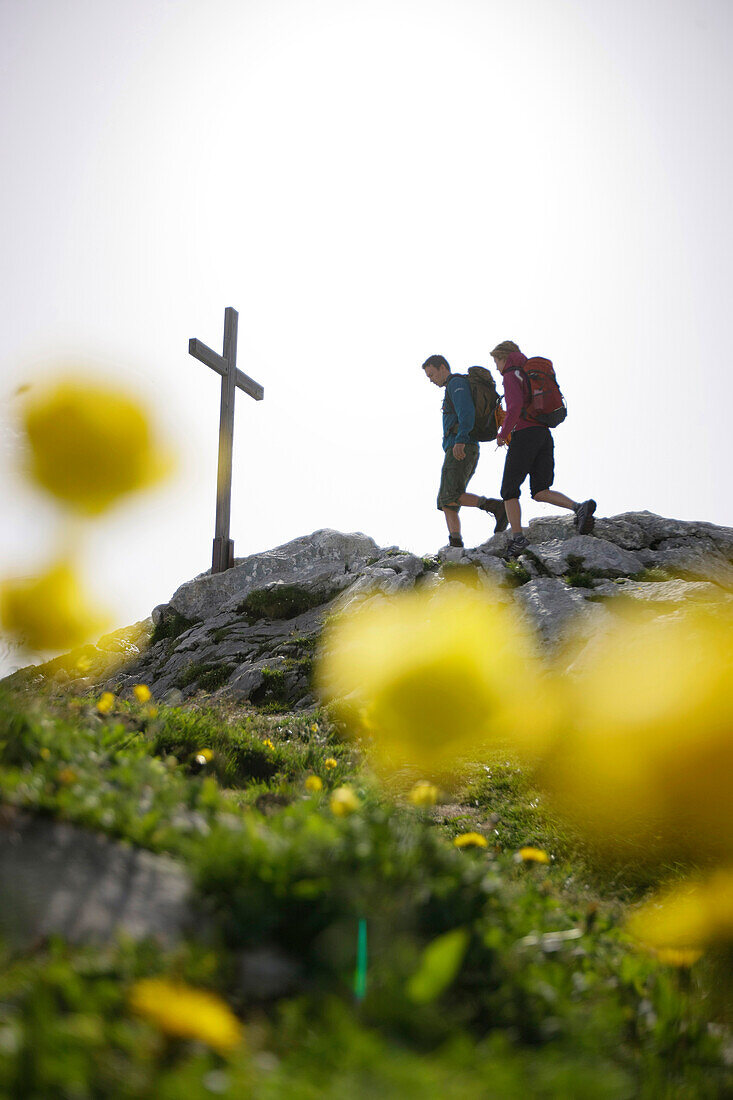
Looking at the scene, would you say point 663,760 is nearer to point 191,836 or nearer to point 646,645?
point 646,645

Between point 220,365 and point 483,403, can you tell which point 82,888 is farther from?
point 220,365

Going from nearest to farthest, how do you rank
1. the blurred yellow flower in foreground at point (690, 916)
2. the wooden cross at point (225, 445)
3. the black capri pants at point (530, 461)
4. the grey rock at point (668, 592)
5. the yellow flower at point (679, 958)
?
the yellow flower at point (679, 958) → the blurred yellow flower in foreground at point (690, 916) → the grey rock at point (668, 592) → the black capri pants at point (530, 461) → the wooden cross at point (225, 445)

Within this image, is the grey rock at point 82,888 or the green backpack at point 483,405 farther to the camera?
the green backpack at point 483,405

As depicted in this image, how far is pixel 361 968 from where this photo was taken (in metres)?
1.83

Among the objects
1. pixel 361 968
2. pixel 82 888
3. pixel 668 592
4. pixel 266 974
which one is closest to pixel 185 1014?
pixel 266 974

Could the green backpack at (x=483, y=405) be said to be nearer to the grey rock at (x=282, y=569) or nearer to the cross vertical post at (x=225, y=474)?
the grey rock at (x=282, y=569)

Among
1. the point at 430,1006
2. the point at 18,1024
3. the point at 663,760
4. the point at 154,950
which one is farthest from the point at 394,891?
the point at 663,760

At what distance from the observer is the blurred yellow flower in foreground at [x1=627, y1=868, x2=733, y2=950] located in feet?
10.7

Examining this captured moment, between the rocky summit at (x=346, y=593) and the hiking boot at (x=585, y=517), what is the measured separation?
138 mm

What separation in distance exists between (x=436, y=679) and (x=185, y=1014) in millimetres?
5884

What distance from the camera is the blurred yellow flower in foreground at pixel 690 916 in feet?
10.7

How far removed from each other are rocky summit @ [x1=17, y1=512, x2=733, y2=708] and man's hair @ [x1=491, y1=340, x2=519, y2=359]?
255 cm

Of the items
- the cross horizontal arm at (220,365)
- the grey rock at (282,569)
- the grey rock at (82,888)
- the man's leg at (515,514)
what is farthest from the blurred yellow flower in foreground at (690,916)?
the cross horizontal arm at (220,365)

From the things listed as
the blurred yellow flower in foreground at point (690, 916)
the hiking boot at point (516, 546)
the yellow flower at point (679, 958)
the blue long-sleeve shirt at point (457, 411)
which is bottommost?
the blurred yellow flower in foreground at point (690, 916)
